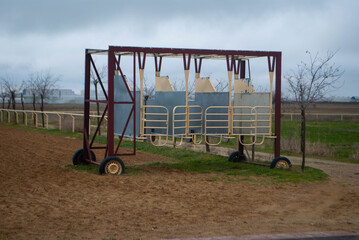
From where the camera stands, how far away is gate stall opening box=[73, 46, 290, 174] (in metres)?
12.9

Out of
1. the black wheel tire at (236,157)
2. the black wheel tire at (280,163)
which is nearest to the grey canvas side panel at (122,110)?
the black wheel tire at (236,157)

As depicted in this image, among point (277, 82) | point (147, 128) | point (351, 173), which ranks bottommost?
point (351, 173)

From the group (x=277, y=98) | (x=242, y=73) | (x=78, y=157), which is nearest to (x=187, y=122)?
(x=277, y=98)

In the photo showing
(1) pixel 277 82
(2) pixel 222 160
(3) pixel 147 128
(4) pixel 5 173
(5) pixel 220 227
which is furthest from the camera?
(2) pixel 222 160

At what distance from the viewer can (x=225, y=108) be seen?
47.9 feet

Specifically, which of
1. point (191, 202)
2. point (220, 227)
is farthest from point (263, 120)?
point (220, 227)

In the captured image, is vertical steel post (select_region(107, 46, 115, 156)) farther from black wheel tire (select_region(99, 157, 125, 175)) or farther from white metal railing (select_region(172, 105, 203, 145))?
white metal railing (select_region(172, 105, 203, 145))

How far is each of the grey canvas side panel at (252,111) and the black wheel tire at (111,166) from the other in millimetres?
3897

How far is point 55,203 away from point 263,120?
723cm

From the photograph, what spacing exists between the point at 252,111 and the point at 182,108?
7.30ft

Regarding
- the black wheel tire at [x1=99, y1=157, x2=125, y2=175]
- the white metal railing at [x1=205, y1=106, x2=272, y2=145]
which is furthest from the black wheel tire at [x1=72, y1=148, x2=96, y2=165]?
the white metal railing at [x1=205, y1=106, x2=272, y2=145]

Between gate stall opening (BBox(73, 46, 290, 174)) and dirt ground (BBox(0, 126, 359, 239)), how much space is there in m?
1.18

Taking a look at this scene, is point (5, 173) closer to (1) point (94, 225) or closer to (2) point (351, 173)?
(1) point (94, 225)

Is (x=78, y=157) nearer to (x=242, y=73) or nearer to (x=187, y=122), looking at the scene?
(x=187, y=122)
